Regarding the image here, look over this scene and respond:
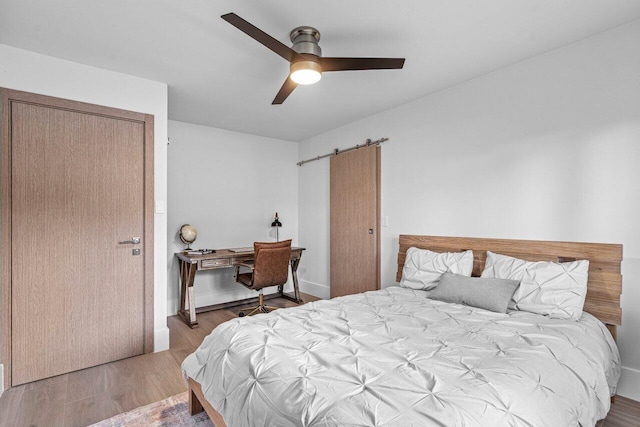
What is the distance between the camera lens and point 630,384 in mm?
2043

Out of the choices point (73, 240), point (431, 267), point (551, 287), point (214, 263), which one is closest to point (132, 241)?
point (73, 240)

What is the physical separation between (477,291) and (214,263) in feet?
8.94

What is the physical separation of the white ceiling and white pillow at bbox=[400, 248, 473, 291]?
5.20 ft

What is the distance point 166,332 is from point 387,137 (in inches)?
120

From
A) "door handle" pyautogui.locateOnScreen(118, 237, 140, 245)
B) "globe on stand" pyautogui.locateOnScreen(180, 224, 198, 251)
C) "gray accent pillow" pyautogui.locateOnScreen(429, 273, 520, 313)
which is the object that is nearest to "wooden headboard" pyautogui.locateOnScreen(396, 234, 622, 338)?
"gray accent pillow" pyautogui.locateOnScreen(429, 273, 520, 313)

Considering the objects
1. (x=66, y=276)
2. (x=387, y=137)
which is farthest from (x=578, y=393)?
(x=66, y=276)

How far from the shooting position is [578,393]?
1.34 metres

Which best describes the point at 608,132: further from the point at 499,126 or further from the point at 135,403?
the point at 135,403

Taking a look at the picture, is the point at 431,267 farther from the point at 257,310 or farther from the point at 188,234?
the point at 188,234

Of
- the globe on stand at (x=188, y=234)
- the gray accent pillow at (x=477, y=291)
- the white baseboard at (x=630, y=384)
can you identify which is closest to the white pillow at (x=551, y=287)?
the gray accent pillow at (x=477, y=291)

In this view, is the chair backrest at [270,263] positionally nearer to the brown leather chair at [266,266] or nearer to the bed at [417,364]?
the brown leather chair at [266,266]

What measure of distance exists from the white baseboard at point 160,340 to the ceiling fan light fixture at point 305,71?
2.48m

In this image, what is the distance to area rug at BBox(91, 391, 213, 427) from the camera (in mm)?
1846

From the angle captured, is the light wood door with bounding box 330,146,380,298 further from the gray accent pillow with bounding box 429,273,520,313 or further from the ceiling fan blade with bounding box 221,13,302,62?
the ceiling fan blade with bounding box 221,13,302,62
